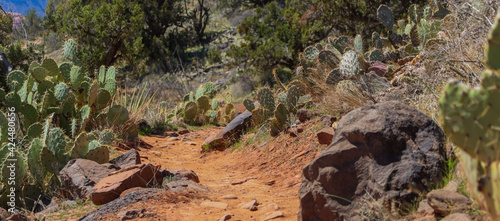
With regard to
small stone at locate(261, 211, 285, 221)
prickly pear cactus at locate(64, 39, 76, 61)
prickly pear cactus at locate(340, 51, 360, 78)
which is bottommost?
small stone at locate(261, 211, 285, 221)

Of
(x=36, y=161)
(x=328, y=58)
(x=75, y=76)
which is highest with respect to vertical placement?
(x=75, y=76)

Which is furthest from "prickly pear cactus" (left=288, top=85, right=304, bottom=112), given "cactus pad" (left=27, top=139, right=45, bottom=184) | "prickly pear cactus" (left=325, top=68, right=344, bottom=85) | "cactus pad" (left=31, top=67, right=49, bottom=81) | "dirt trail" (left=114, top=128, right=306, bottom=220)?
"cactus pad" (left=31, top=67, right=49, bottom=81)

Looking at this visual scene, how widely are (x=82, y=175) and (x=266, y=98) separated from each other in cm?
341

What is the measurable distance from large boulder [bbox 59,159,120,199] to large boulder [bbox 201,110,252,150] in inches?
112

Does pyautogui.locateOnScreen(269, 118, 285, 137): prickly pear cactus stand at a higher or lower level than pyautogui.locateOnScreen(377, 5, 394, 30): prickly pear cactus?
lower

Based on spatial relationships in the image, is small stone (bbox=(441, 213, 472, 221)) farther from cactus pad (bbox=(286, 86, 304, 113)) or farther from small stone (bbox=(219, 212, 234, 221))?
cactus pad (bbox=(286, 86, 304, 113))

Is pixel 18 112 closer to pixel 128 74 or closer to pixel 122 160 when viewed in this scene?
pixel 122 160

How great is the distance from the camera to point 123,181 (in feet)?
13.5

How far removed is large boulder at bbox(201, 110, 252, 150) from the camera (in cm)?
754

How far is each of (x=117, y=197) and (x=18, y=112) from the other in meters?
3.20

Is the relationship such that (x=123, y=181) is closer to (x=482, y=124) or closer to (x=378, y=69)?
(x=482, y=124)

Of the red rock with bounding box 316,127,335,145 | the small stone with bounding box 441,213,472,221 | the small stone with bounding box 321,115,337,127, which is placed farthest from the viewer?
the small stone with bounding box 321,115,337,127

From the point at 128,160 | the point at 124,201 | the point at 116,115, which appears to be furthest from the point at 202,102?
the point at 124,201

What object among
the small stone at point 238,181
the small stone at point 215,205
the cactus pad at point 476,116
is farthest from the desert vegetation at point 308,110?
the small stone at point 238,181
